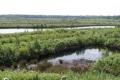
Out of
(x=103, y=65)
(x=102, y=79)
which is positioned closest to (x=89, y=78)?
(x=102, y=79)

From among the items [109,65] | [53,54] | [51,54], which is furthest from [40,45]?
[109,65]

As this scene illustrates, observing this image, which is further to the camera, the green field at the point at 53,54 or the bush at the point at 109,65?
the bush at the point at 109,65

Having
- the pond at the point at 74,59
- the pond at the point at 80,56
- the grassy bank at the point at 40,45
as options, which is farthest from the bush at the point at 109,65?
the grassy bank at the point at 40,45

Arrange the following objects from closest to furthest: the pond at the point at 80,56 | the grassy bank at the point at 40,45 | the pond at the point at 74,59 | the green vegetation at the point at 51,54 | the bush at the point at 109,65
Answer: the green vegetation at the point at 51,54, the bush at the point at 109,65, the pond at the point at 74,59, the grassy bank at the point at 40,45, the pond at the point at 80,56

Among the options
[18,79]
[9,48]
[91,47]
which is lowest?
[91,47]

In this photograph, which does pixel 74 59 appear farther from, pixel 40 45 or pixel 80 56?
pixel 40 45

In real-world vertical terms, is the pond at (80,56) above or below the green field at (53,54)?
below

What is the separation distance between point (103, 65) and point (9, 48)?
951 centimetres

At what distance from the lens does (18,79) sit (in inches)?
472

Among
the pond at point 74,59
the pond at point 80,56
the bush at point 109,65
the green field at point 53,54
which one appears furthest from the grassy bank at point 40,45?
the bush at point 109,65

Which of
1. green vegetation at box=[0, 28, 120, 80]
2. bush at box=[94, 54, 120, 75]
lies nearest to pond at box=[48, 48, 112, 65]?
green vegetation at box=[0, 28, 120, 80]

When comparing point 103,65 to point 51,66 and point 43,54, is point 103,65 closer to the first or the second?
point 51,66

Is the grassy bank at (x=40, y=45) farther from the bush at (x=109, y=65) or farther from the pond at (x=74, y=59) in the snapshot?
the bush at (x=109, y=65)

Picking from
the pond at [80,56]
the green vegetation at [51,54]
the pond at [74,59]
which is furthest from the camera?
the pond at [80,56]
